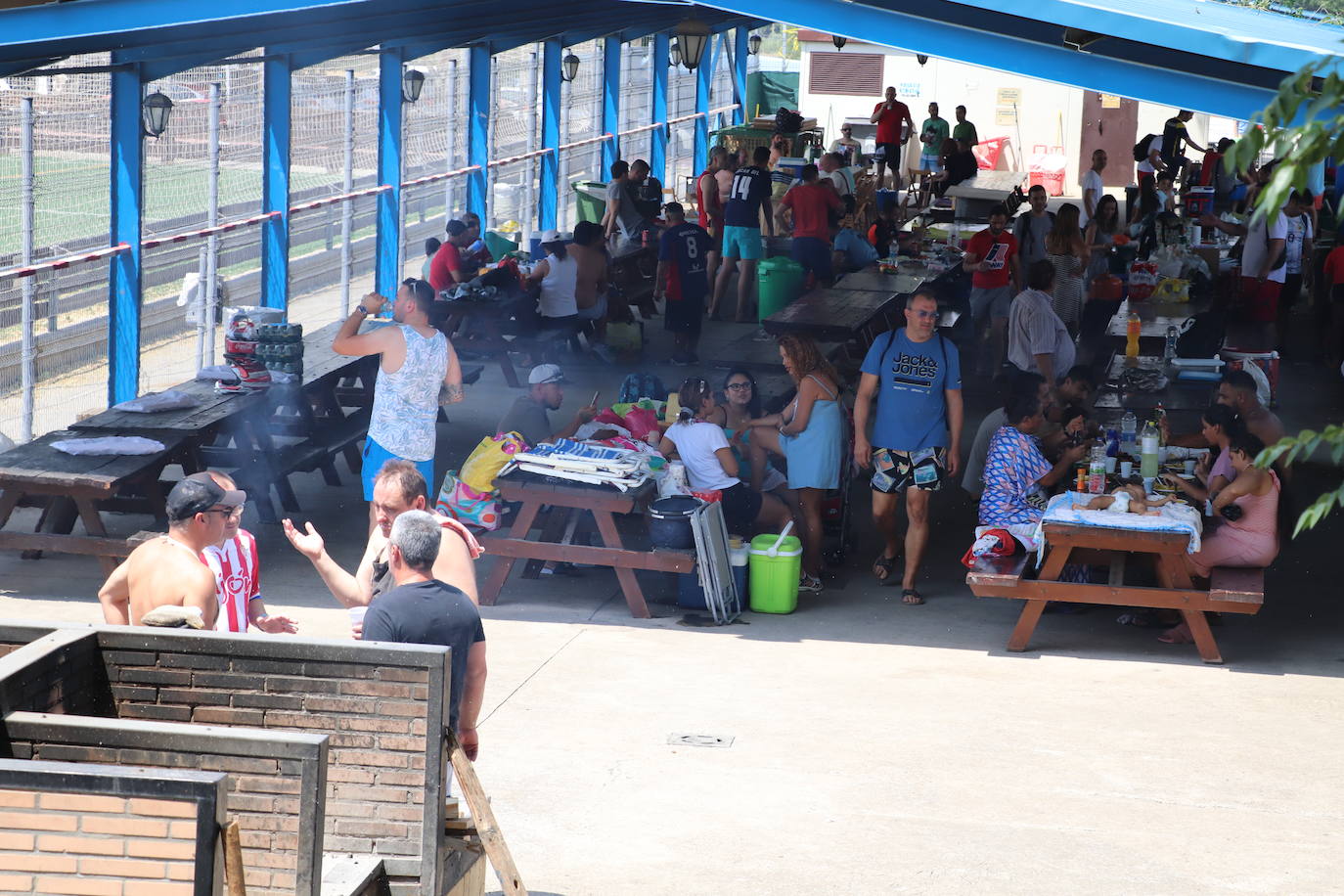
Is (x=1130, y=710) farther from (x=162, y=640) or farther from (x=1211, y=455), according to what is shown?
(x=162, y=640)

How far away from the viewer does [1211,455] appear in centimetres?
916

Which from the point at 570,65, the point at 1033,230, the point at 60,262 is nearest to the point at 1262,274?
the point at 1033,230

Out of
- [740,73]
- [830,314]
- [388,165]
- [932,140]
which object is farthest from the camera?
[740,73]

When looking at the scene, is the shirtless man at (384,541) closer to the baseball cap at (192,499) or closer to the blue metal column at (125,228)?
the baseball cap at (192,499)

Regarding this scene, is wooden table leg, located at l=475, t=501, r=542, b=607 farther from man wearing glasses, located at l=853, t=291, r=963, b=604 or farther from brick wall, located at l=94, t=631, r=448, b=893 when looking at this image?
brick wall, located at l=94, t=631, r=448, b=893

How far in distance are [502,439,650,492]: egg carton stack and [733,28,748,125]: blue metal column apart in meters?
20.7

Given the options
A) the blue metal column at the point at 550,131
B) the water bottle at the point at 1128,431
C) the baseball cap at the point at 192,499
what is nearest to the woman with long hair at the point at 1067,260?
the water bottle at the point at 1128,431

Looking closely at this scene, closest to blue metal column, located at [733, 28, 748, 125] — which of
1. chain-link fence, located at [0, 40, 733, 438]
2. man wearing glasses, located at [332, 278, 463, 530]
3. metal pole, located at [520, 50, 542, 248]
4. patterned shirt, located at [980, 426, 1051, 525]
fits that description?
chain-link fence, located at [0, 40, 733, 438]

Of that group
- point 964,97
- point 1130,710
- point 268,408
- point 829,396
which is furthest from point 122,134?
point 964,97

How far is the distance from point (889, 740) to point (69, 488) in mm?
4475

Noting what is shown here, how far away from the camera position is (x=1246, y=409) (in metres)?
Answer: 9.35

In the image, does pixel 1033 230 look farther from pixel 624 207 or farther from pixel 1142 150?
pixel 1142 150

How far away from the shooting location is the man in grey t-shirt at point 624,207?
17719mm

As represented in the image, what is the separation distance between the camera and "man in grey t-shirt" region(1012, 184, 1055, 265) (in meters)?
14.9
